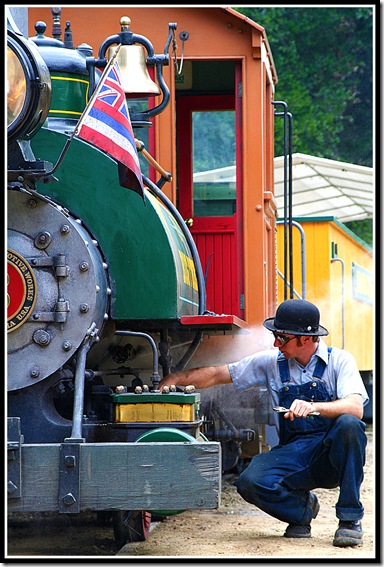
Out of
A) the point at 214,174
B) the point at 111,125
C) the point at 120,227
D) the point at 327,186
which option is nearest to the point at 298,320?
the point at 120,227

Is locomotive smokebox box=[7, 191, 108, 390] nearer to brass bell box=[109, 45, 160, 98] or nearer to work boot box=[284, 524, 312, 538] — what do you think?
brass bell box=[109, 45, 160, 98]

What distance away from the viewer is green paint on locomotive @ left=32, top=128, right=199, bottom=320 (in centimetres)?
485

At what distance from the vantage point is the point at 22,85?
14.6 feet

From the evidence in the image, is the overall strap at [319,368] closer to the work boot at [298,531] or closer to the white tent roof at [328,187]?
the work boot at [298,531]

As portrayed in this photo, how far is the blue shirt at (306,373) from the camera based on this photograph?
16.7 feet

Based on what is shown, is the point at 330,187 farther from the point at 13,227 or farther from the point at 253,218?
the point at 13,227

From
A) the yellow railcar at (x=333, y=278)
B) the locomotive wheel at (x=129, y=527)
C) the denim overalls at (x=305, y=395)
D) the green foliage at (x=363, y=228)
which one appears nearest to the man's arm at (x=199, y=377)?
the denim overalls at (x=305, y=395)

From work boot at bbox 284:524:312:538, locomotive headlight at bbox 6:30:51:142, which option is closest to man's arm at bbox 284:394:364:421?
work boot at bbox 284:524:312:538

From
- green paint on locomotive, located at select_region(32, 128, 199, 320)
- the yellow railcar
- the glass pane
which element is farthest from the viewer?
the yellow railcar

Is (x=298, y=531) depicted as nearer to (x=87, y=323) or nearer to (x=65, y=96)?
(x=87, y=323)

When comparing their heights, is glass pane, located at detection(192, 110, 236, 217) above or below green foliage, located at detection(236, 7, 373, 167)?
below

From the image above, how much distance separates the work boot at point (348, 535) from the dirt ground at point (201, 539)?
4 centimetres

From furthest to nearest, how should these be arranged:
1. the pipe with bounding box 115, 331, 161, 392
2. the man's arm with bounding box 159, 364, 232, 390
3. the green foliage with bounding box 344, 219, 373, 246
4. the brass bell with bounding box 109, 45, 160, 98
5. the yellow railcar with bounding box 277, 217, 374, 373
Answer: the green foliage with bounding box 344, 219, 373, 246, the yellow railcar with bounding box 277, 217, 374, 373, the brass bell with bounding box 109, 45, 160, 98, the man's arm with bounding box 159, 364, 232, 390, the pipe with bounding box 115, 331, 161, 392

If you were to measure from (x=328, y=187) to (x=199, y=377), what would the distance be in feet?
32.9
